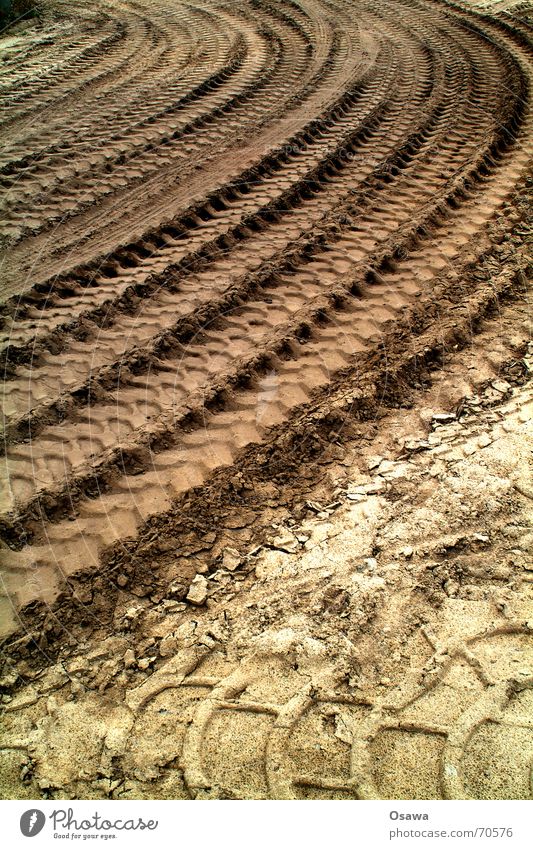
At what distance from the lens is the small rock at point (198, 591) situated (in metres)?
2.87

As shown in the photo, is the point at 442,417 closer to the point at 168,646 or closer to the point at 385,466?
the point at 385,466

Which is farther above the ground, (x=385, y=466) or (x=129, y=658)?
(x=385, y=466)

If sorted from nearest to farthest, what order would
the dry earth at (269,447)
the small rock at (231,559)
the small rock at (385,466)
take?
the dry earth at (269,447), the small rock at (231,559), the small rock at (385,466)

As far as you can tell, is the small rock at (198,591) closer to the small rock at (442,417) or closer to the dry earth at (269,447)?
the dry earth at (269,447)

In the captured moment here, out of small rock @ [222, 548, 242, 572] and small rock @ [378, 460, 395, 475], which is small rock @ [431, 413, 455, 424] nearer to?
small rock @ [378, 460, 395, 475]

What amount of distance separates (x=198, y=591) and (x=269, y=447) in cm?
104

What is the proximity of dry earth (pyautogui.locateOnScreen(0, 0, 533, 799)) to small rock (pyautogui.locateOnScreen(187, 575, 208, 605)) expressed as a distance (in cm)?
2

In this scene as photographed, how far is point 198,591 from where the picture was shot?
2.91 meters

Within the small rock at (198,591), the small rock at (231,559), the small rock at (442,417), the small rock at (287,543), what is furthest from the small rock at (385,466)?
the small rock at (198,591)

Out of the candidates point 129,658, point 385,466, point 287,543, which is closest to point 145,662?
point 129,658

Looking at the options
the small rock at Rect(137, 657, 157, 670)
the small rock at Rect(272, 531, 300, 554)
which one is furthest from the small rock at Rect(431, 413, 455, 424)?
the small rock at Rect(137, 657, 157, 670)

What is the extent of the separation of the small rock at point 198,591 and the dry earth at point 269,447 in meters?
0.02
